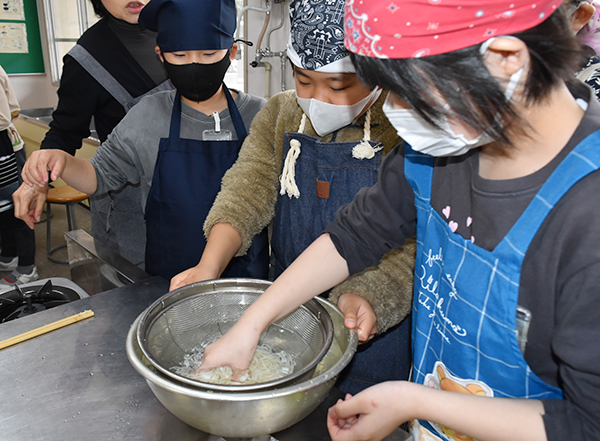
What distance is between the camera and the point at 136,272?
1.41 m

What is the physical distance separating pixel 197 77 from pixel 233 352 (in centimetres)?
102

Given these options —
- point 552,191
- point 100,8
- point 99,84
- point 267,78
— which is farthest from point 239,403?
point 267,78

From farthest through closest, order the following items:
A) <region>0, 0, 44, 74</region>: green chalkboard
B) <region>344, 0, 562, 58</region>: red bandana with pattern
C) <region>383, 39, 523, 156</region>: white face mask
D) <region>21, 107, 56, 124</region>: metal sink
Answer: <region>0, 0, 44, 74</region>: green chalkboard
<region>21, 107, 56, 124</region>: metal sink
<region>383, 39, 523, 156</region>: white face mask
<region>344, 0, 562, 58</region>: red bandana with pattern

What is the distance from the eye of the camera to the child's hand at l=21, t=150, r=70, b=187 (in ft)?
4.37

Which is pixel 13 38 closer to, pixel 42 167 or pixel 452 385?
pixel 42 167

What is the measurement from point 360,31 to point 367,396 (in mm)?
520

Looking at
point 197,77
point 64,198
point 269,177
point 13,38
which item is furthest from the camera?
point 13,38

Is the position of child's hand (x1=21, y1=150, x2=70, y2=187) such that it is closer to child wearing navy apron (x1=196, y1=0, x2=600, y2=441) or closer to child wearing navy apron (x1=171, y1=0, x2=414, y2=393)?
child wearing navy apron (x1=171, y1=0, x2=414, y2=393)

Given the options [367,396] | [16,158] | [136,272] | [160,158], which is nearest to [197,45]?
[160,158]

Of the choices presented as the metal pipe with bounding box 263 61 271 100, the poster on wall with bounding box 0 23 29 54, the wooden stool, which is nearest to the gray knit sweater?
the metal pipe with bounding box 263 61 271 100

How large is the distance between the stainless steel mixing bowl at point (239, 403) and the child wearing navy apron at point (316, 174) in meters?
0.32

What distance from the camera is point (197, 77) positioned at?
1.48m

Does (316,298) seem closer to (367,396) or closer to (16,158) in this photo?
(367,396)

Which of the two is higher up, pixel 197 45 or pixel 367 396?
pixel 197 45
